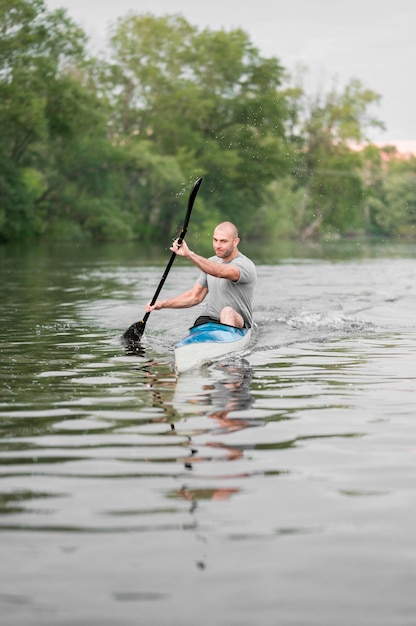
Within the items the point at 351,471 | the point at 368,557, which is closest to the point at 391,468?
the point at 351,471

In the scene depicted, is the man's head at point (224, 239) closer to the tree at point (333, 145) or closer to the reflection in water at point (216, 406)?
the reflection in water at point (216, 406)

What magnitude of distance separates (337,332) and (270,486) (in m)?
9.46

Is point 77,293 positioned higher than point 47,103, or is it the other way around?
point 47,103

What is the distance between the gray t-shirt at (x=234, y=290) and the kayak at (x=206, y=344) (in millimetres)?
304

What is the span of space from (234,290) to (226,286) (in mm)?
97

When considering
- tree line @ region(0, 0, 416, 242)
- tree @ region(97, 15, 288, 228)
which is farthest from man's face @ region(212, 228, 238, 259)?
tree @ region(97, 15, 288, 228)

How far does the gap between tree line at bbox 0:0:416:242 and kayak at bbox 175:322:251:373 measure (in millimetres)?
44409

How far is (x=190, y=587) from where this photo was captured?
4.12m

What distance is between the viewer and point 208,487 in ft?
18.3

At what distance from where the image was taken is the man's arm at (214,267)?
1047cm

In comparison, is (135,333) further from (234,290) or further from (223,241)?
(223,241)

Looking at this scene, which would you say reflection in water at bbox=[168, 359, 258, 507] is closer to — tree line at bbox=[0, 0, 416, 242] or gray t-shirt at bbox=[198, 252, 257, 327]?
gray t-shirt at bbox=[198, 252, 257, 327]

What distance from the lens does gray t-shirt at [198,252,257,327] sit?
38.1 ft

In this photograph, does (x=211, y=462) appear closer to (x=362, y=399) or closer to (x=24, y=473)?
(x=24, y=473)
